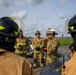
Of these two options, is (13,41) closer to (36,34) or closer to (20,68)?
(20,68)

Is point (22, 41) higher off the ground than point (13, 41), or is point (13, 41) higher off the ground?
point (13, 41)

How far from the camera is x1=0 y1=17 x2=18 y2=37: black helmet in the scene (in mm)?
3102

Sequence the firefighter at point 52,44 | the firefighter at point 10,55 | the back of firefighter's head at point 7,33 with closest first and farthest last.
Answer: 1. the firefighter at point 10,55
2. the back of firefighter's head at point 7,33
3. the firefighter at point 52,44

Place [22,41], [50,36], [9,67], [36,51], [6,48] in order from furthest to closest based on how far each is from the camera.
A: [36,51], [22,41], [50,36], [6,48], [9,67]

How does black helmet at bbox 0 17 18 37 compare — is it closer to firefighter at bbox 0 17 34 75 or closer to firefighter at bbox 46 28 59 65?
firefighter at bbox 0 17 34 75

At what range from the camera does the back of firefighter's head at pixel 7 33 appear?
3.06 metres

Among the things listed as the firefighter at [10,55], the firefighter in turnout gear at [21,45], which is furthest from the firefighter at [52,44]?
the firefighter at [10,55]

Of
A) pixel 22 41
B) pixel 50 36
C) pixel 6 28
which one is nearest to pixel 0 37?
pixel 6 28

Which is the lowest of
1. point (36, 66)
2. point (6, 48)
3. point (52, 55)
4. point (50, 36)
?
point (36, 66)

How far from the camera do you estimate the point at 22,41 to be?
12461 millimetres

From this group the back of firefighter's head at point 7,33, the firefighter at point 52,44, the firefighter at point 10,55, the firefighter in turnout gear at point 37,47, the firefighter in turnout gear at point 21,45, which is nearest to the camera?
the firefighter at point 10,55

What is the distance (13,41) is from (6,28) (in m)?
0.18

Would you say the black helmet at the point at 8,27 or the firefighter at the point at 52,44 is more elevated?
the black helmet at the point at 8,27

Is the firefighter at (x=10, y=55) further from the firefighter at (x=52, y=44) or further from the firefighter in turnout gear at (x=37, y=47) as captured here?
the firefighter in turnout gear at (x=37, y=47)
